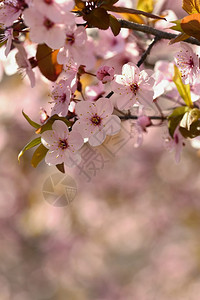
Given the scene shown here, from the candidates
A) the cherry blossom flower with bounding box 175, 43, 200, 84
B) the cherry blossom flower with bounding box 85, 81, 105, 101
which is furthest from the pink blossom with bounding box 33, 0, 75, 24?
the cherry blossom flower with bounding box 85, 81, 105, 101

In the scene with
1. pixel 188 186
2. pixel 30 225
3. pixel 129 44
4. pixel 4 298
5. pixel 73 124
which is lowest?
pixel 4 298

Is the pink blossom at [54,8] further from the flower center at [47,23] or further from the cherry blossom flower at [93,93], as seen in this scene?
the cherry blossom flower at [93,93]

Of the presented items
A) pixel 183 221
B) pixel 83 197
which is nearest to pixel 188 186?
pixel 183 221

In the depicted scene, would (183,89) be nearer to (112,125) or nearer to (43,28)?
(112,125)

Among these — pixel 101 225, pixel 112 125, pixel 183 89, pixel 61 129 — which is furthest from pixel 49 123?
pixel 101 225

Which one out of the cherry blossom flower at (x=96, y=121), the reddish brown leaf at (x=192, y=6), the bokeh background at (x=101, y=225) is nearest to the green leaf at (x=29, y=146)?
the cherry blossom flower at (x=96, y=121)

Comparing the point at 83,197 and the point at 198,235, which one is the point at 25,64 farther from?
the point at 198,235
